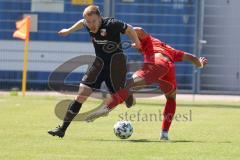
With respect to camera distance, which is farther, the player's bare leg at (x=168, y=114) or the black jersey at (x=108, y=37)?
the player's bare leg at (x=168, y=114)

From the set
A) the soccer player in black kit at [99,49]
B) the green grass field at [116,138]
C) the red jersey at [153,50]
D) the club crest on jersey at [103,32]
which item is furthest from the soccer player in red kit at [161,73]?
the club crest on jersey at [103,32]

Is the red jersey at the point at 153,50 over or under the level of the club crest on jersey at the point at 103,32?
under

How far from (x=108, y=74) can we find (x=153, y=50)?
881mm

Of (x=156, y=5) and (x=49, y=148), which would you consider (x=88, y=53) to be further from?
Answer: (x=49, y=148)

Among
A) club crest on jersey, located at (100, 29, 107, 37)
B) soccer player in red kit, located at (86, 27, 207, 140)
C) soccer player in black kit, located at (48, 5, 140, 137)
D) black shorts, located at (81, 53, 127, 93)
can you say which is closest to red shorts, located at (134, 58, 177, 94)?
soccer player in red kit, located at (86, 27, 207, 140)

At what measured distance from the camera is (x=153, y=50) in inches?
521

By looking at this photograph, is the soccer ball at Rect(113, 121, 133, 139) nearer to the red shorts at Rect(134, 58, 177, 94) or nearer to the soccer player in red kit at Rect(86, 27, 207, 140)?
the soccer player in red kit at Rect(86, 27, 207, 140)

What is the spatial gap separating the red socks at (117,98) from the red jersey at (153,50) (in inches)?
26.8

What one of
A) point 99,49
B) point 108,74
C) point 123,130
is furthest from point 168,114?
point 99,49

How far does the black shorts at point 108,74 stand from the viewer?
42.0 ft

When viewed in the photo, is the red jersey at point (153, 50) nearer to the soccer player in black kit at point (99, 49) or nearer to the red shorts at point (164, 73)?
the red shorts at point (164, 73)

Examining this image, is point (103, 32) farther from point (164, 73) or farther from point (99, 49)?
point (164, 73)

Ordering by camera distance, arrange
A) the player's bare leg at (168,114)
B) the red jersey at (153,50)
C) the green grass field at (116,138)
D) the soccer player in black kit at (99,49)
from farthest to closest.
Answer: the red jersey at (153,50), the player's bare leg at (168,114), the soccer player in black kit at (99,49), the green grass field at (116,138)

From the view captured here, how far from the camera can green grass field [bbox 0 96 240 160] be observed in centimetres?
1048
